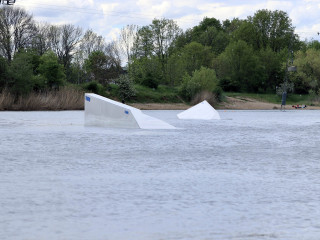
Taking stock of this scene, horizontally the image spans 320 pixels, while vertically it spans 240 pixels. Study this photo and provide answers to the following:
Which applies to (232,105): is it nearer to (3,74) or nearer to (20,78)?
(20,78)

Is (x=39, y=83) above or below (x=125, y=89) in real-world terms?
above

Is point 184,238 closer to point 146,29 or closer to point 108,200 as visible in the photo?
point 108,200

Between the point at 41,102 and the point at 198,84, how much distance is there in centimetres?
2333

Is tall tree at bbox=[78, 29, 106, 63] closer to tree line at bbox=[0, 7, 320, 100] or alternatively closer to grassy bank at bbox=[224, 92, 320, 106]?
tree line at bbox=[0, 7, 320, 100]

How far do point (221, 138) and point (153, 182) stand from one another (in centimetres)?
1024

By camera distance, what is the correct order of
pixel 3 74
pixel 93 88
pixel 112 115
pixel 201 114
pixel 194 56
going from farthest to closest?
pixel 194 56 < pixel 93 88 < pixel 3 74 < pixel 201 114 < pixel 112 115

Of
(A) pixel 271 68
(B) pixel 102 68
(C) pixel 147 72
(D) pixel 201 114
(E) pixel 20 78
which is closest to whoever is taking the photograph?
(D) pixel 201 114

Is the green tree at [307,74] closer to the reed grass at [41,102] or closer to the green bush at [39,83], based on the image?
the green bush at [39,83]

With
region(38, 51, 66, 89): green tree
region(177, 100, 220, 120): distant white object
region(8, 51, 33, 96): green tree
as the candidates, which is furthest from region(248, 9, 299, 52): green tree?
region(177, 100, 220, 120): distant white object

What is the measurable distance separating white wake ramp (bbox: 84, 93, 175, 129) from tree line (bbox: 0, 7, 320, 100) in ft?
108

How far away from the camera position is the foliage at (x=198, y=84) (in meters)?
64.0

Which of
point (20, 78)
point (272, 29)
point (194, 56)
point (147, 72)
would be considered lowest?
point (20, 78)

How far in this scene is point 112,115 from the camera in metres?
23.7

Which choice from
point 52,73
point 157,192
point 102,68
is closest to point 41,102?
point 52,73
